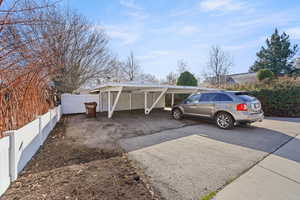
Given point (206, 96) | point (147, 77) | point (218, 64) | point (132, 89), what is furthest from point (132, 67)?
point (206, 96)

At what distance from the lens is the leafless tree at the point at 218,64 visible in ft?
83.6

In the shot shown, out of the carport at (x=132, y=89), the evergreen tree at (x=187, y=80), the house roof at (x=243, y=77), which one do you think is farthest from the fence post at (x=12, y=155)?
the house roof at (x=243, y=77)

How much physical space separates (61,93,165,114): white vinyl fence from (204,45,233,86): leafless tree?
1687 centimetres

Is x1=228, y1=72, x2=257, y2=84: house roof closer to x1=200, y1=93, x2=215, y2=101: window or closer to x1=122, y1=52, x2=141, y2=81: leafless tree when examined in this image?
x1=122, y1=52, x2=141, y2=81: leafless tree

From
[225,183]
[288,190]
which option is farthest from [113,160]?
[288,190]

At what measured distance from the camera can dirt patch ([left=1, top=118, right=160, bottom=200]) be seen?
1.99m

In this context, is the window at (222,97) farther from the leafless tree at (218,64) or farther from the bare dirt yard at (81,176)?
the leafless tree at (218,64)

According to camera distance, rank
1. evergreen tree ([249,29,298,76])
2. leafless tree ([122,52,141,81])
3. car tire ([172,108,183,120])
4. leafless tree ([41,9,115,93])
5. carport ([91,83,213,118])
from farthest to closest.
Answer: leafless tree ([122,52,141,81]) → evergreen tree ([249,29,298,76]) → leafless tree ([41,9,115,93]) → car tire ([172,108,183,120]) → carport ([91,83,213,118])

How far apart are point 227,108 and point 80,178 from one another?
5642 millimetres

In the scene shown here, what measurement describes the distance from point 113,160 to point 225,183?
7.50 ft

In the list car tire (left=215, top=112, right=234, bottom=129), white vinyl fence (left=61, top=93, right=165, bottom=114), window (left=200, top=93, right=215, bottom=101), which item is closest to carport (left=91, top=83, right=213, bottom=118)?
white vinyl fence (left=61, top=93, right=165, bottom=114)

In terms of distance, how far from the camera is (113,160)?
3104mm

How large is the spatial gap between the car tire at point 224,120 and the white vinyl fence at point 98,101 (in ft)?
A: 28.6

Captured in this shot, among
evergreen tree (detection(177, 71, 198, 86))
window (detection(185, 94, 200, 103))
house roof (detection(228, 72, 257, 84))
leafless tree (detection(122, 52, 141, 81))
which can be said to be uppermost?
leafless tree (detection(122, 52, 141, 81))
